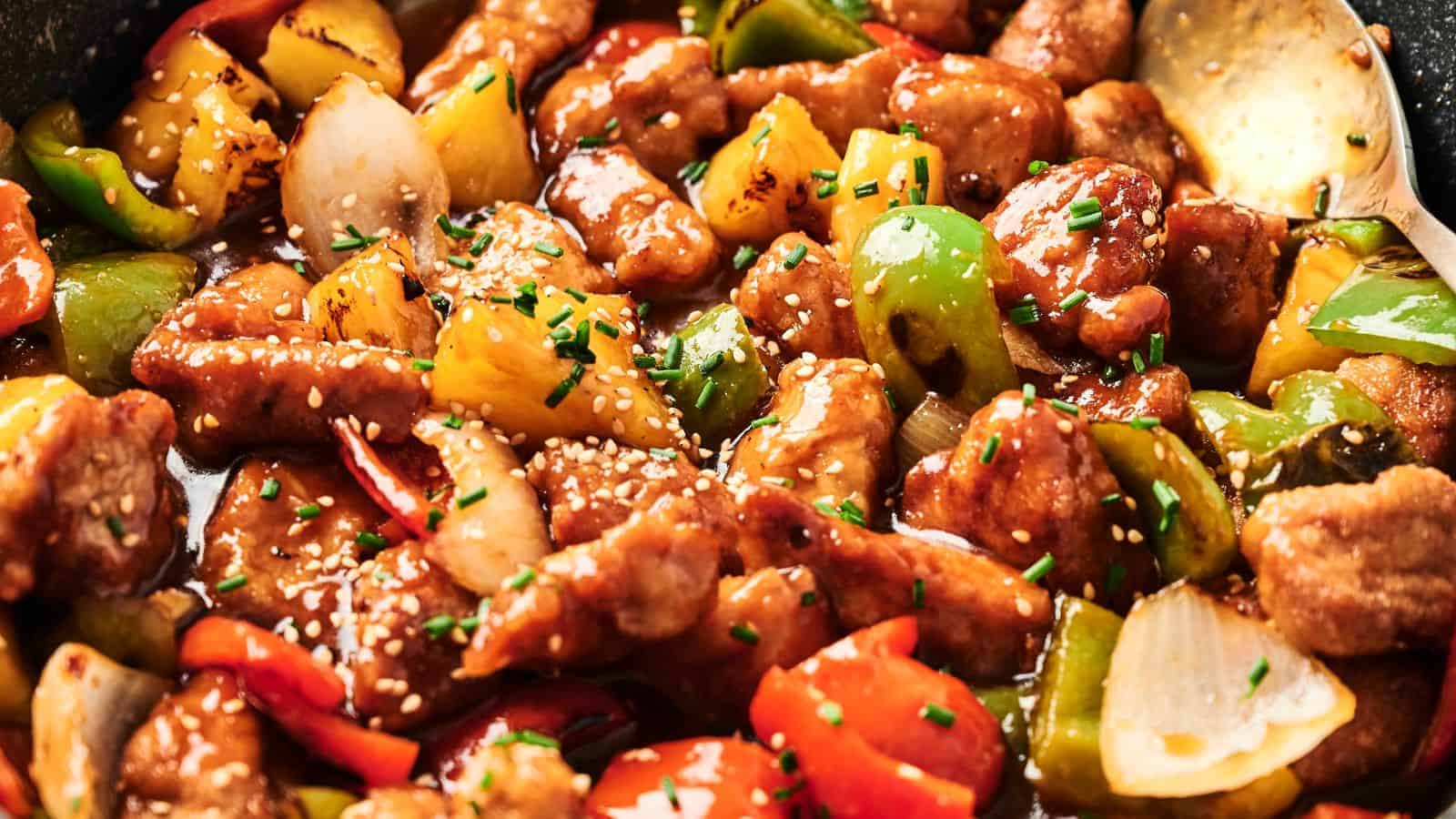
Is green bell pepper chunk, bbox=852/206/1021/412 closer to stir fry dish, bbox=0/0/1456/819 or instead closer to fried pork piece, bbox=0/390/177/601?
stir fry dish, bbox=0/0/1456/819

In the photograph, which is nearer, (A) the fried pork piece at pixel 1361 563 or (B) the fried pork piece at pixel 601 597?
(B) the fried pork piece at pixel 601 597

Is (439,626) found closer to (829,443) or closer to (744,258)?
(829,443)

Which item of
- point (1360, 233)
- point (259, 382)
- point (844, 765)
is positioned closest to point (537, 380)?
point (259, 382)

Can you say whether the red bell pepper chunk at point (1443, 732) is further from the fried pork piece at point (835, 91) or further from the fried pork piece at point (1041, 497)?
the fried pork piece at point (835, 91)

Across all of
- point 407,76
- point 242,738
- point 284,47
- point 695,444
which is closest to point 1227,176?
point 695,444

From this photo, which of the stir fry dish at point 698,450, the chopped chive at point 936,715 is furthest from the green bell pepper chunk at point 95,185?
the chopped chive at point 936,715

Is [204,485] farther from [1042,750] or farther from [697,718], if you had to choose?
[1042,750]
